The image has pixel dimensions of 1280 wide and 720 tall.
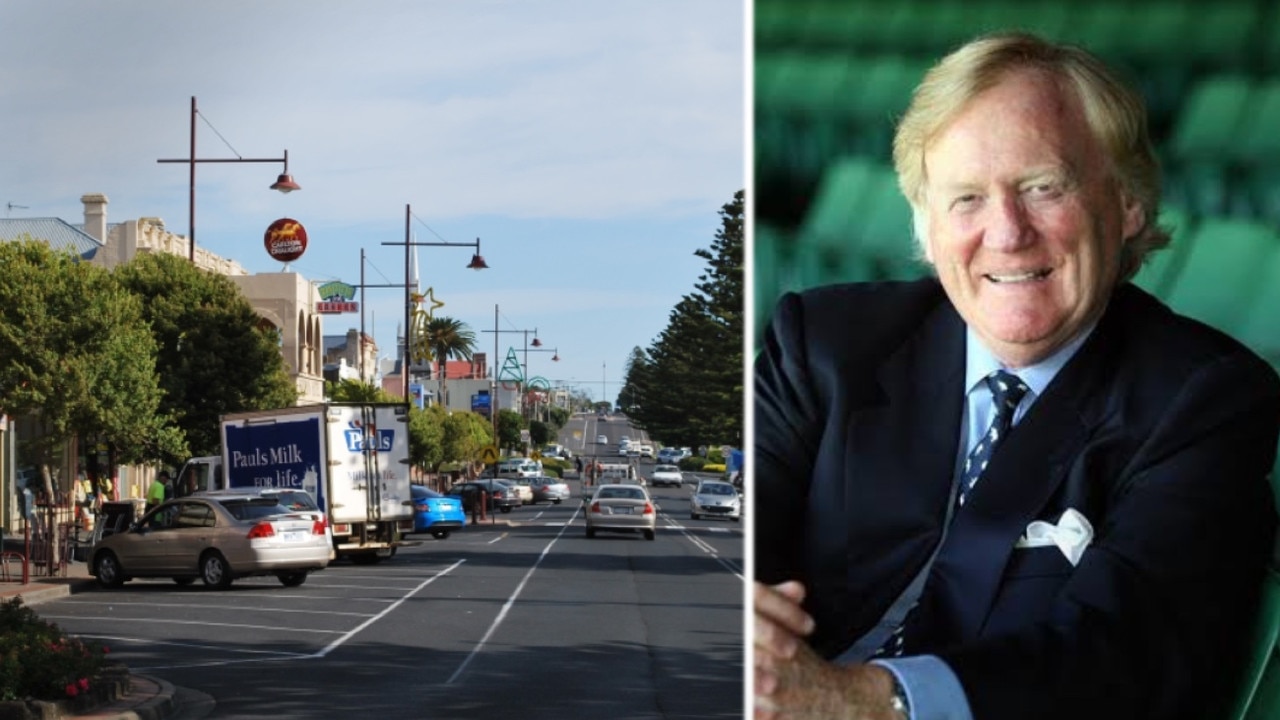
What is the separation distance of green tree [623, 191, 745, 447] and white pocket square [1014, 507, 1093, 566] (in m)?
1.58

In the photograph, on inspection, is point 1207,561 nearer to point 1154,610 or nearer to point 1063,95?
point 1154,610

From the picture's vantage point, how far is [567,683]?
54.4ft

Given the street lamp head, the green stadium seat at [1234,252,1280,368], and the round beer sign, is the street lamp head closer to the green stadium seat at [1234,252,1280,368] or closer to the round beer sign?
the round beer sign

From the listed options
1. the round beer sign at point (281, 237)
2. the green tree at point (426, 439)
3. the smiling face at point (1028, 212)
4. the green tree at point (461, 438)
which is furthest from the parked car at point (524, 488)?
the smiling face at point (1028, 212)

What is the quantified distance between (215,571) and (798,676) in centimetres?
2624

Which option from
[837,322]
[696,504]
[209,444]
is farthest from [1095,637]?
[696,504]

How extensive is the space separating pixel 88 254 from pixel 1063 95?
2451 inches

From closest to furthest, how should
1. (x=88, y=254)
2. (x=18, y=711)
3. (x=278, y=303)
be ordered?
(x=18, y=711) < (x=88, y=254) < (x=278, y=303)

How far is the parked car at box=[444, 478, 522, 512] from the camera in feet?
189

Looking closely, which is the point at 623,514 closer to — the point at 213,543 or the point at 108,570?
the point at 213,543

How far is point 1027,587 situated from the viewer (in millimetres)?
2732

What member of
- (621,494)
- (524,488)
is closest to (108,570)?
(621,494)

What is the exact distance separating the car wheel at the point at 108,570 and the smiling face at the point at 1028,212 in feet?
87.9

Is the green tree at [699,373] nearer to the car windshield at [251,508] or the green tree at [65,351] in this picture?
the car windshield at [251,508]
